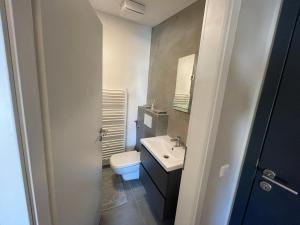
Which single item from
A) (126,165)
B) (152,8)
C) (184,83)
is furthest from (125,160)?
(152,8)

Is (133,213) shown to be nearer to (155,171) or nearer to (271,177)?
(155,171)

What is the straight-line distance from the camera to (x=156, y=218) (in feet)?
5.32

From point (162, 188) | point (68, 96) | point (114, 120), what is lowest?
point (162, 188)

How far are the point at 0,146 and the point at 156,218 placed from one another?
1.73 meters

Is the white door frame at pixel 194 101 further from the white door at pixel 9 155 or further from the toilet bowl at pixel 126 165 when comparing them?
the toilet bowl at pixel 126 165

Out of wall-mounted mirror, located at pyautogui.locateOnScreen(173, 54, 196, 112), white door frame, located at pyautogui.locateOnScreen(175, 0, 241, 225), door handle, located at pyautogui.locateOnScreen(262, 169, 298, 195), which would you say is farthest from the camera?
wall-mounted mirror, located at pyautogui.locateOnScreen(173, 54, 196, 112)

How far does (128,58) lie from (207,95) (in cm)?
187

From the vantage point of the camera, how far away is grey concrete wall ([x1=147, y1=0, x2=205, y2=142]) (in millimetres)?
1605

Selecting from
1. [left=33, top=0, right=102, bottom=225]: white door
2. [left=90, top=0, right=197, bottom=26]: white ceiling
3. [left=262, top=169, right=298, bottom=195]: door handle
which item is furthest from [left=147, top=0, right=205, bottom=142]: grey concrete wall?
[left=33, top=0, right=102, bottom=225]: white door

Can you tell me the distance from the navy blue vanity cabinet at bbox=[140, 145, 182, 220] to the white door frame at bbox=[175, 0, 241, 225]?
0.86 feet

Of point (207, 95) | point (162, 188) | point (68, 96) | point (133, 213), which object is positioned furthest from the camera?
point (133, 213)

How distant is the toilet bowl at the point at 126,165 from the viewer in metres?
1.98

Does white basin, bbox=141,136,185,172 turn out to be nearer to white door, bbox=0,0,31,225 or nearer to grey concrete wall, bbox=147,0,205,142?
grey concrete wall, bbox=147,0,205,142

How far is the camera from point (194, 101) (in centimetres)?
95
